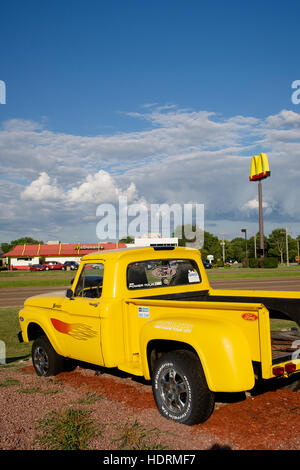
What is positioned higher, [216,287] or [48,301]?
[48,301]

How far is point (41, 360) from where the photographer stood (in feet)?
22.4

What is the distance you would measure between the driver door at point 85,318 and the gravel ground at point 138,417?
0.55 meters

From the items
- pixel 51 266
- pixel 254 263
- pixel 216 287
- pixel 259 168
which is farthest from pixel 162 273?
pixel 51 266

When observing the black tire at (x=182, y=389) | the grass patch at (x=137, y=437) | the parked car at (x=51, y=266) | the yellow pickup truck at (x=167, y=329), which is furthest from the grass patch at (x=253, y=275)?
the parked car at (x=51, y=266)

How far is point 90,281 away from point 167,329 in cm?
188

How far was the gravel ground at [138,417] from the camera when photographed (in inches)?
157

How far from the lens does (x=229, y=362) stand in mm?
4004

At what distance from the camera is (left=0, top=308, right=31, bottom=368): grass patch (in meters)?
9.59

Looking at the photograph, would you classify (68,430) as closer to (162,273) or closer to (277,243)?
(162,273)

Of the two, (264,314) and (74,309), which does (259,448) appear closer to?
(264,314)

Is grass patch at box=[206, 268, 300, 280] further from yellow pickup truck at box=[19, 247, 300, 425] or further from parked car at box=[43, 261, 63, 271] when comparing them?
parked car at box=[43, 261, 63, 271]

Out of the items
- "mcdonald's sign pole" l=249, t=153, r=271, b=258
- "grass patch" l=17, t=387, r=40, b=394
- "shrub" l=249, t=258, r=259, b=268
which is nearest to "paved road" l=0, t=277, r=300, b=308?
"grass patch" l=17, t=387, r=40, b=394

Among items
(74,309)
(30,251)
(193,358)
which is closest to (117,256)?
(74,309)
